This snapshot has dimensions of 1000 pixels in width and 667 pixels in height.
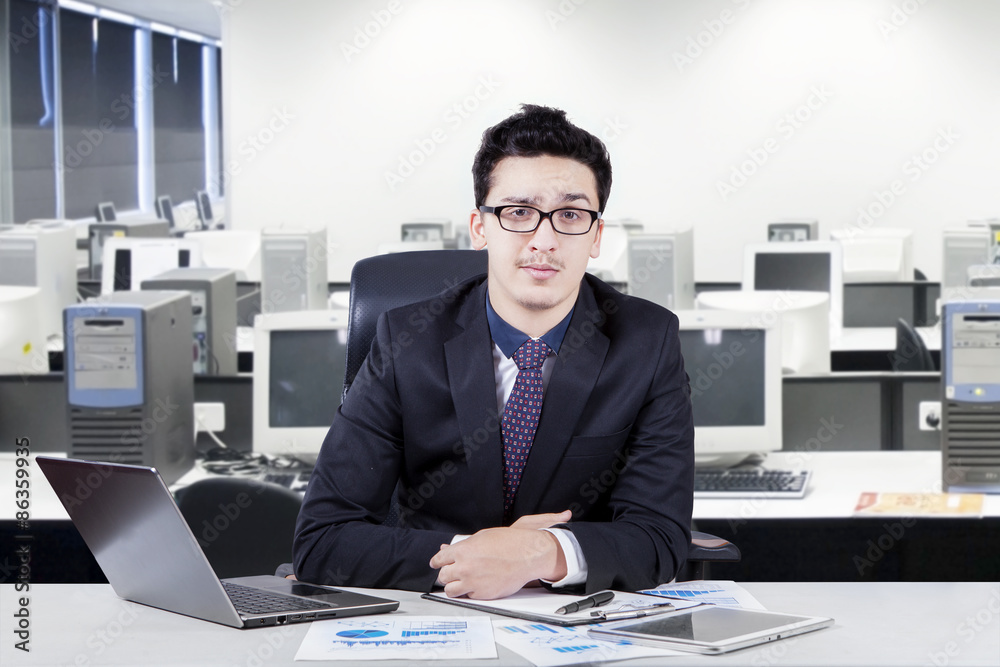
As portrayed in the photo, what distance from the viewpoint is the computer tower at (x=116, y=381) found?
271 cm

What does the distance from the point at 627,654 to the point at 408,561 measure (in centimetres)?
44

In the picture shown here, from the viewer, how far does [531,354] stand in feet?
5.50

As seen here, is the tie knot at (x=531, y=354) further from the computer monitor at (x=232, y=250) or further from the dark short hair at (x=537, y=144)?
the computer monitor at (x=232, y=250)

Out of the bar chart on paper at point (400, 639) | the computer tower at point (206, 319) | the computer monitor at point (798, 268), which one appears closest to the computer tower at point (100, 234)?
the computer tower at point (206, 319)

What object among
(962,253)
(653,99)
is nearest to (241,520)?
(962,253)

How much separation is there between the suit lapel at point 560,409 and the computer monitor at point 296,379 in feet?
4.37

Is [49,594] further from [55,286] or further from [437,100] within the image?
[437,100]

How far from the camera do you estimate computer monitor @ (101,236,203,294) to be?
495 cm

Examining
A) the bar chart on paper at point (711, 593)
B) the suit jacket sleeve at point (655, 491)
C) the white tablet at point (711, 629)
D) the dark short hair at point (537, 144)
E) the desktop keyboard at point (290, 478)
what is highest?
the dark short hair at point (537, 144)

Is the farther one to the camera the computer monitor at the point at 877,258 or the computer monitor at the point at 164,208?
the computer monitor at the point at 164,208

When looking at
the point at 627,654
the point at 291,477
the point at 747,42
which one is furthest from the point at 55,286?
the point at 747,42

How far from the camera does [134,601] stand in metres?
1.35

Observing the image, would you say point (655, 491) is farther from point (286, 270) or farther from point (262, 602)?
point (286, 270)

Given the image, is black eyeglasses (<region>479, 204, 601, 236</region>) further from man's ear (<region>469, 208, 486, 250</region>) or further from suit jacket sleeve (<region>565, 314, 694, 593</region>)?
suit jacket sleeve (<region>565, 314, 694, 593</region>)
